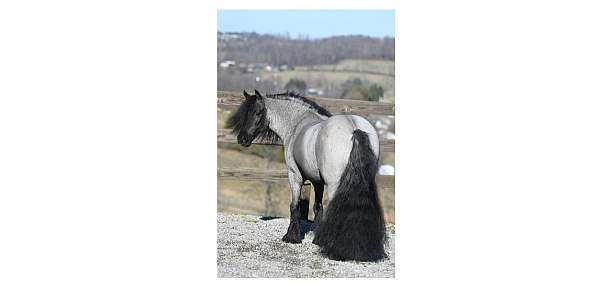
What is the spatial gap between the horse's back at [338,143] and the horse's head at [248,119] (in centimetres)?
97

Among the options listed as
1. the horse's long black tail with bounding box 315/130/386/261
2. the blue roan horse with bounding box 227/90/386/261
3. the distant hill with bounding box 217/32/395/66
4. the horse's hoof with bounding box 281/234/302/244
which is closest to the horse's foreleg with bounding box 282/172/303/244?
the horse's hoof with bounding box 281/234/302/244

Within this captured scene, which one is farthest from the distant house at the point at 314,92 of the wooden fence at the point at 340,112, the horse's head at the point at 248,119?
the horse's head at the point at 248,119

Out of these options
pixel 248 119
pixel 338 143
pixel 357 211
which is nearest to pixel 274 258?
pixel 357 211

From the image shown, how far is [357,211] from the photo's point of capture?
5.38 m

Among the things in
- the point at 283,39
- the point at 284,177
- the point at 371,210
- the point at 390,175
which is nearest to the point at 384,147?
the point at 390,175

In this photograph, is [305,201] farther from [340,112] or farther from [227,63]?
[227,63]


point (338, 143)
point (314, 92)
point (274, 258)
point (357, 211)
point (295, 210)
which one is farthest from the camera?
point (314, 92)

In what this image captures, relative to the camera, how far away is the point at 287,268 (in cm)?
568

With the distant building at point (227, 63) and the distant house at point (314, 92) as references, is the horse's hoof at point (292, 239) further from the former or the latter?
the distant house at point (314, 92)

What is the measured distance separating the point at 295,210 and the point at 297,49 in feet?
7.76

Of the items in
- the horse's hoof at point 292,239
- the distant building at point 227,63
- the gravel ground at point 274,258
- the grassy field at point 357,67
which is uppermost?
the grassy field at point 357,67

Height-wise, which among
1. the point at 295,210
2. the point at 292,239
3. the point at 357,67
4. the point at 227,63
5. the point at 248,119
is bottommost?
the point at 292,239

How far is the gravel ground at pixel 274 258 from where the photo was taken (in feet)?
18.1
